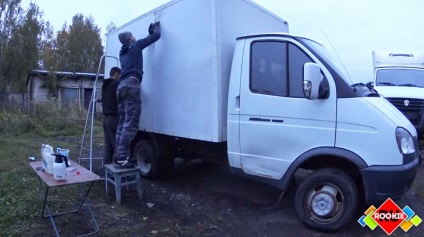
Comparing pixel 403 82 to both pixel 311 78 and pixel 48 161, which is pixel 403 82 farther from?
pixel 48 161

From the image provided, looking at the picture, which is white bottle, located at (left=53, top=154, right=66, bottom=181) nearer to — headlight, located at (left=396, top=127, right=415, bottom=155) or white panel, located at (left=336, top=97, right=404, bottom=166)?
white panel, located at (left=336, top=97, right=404, bottom=166)

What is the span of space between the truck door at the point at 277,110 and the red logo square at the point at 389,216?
0.94 meters

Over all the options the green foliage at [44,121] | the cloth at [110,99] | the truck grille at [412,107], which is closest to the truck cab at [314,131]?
the cloth at [110,99]

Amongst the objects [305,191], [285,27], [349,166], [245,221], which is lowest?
[245,221]

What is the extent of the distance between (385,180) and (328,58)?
5.26 ft

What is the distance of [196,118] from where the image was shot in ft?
17.0

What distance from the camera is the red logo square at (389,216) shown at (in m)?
4.19

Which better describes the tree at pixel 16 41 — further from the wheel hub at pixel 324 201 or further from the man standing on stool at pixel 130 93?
the wheel hub at pixel 324 201

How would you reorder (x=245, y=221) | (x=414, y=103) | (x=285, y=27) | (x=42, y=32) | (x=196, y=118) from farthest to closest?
(x=42, y=32)
(x=414, y=103)
(x=285, y=27)
(x=196, y=118)
(x=245, y=221)

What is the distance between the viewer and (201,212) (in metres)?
5.13

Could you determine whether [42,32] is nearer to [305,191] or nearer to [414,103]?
[414,103]

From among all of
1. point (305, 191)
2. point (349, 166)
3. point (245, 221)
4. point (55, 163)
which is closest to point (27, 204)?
point (55, 163)

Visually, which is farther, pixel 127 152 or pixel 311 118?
pixel 127 152

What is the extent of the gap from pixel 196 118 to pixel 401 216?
2831 millimetres
